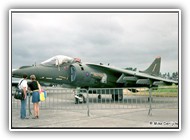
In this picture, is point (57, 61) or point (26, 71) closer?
point (26, 71)

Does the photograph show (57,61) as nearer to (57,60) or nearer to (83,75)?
(57,60)

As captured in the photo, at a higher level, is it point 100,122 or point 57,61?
point 57,61

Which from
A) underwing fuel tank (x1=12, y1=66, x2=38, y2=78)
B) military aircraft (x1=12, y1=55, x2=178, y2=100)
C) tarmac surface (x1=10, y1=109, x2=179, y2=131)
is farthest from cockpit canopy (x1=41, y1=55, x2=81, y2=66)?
tarmac surface (x1=10, y1=109, x2=179, y2=131)

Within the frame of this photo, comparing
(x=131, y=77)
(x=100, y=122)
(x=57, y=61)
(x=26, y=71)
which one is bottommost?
(x=100, y=122)

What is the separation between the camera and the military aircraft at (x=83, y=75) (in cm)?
868

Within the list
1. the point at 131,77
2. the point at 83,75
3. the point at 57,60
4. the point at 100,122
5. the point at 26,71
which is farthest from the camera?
the point at 131,77

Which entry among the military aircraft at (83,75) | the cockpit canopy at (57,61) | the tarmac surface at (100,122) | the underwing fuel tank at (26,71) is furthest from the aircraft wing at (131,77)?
the tarmac surface at (100,122)

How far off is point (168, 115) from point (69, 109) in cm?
290

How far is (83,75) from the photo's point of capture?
31.7 ft

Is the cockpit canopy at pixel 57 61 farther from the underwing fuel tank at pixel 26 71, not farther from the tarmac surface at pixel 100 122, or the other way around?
the tarmac surface at pixel 100 122

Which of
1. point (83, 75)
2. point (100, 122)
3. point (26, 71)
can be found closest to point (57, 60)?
point (83, 75)

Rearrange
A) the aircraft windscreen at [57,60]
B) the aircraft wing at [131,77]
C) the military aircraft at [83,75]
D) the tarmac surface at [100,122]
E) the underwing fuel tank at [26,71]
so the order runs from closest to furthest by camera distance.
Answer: the tarmac surface at [100,122] → the underwing fuel tank at [26,71] → the military aircraft at [83,75] → the aircraft windscreen at [57,60] → the aircraft wing at [131,77]
